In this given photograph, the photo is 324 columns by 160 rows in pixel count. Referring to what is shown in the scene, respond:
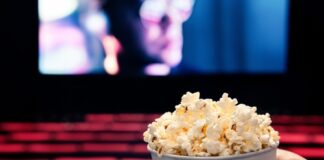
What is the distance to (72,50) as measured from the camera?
99.2 inches

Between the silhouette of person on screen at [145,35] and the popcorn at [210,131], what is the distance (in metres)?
1.72

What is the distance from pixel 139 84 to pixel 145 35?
27 centimetres

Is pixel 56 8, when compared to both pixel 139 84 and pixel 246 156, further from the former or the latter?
pixel 246 156

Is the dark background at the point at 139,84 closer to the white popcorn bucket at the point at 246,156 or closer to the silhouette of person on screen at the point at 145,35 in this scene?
the silhouette of person on screen at the point at 145,35

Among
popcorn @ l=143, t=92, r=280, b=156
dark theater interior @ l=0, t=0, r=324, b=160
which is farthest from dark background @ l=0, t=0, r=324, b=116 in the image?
popcorn @ l=143, t=92, r=280, b=156

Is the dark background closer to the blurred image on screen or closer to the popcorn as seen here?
the blurred image on screen

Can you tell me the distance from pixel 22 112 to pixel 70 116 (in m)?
0.25

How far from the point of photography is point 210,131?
684 mm

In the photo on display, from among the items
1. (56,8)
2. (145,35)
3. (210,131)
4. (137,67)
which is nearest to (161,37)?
(145,35)

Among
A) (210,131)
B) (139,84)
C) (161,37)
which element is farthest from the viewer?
(139,84)

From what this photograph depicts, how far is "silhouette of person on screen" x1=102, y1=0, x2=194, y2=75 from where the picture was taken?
2457 millimetres

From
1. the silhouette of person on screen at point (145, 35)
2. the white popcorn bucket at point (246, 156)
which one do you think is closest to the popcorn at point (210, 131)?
the white popcorn bucket at point (246, 156)

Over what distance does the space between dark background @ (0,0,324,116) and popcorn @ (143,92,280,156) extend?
71.1 inches

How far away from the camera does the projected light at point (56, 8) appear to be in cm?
251
